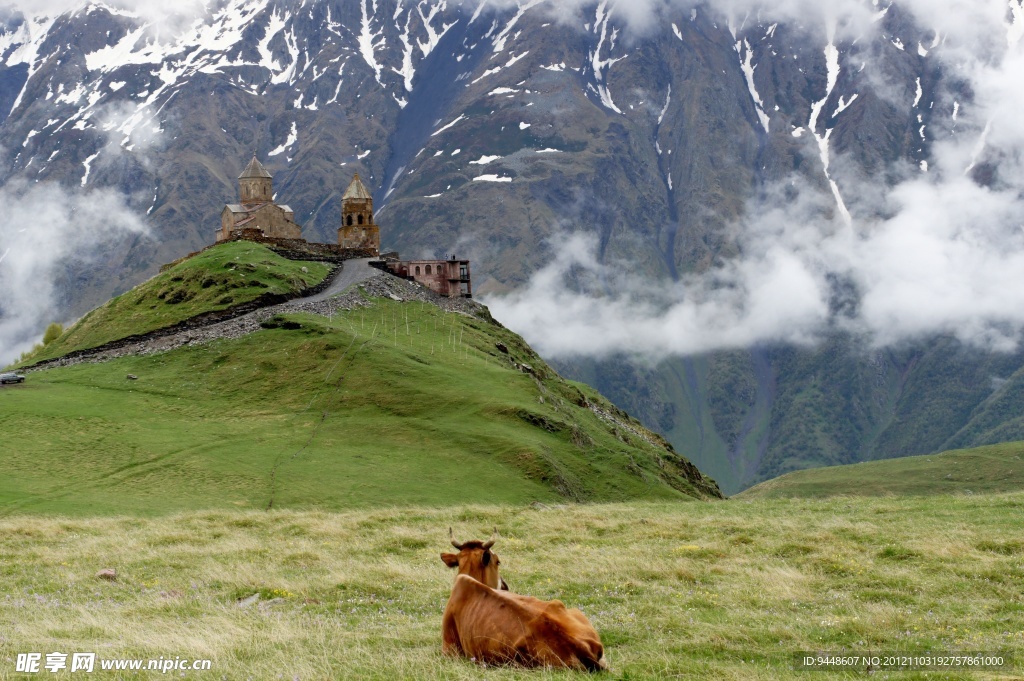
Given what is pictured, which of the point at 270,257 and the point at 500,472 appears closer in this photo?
the point at 500,472

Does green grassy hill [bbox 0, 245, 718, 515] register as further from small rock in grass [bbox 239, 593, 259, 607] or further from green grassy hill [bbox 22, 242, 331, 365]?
small rock in grass [bbox 239, 593, 259, 607]

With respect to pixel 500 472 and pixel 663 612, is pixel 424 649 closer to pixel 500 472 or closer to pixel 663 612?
pixel 663 612

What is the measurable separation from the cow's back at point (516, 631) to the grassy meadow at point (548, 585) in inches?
17.5

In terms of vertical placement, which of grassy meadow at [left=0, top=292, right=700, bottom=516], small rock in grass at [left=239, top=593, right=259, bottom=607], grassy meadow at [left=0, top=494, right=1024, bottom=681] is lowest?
small rock in grass at [left=239, top=593, right=259, bottom=607]

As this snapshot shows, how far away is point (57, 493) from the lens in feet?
194

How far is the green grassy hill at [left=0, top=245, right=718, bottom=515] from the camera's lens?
6425cm

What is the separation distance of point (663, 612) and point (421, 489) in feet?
157

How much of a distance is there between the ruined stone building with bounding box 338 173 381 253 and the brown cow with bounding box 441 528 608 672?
472 feet

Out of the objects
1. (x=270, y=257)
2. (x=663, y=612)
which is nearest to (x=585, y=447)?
(x=270, y=257)

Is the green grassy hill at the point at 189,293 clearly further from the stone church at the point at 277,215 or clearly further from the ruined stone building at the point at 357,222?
the ruined stone building at the point at 357,222

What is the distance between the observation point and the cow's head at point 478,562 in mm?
18797

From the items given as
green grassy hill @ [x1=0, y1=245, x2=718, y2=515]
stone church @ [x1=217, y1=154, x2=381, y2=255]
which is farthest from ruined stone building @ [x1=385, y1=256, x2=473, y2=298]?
green grassy hill @ [x1=0, y1=245, x2=718, y2=515]

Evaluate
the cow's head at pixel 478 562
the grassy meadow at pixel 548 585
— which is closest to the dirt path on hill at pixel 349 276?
the grassy meadow at pixel 548 585

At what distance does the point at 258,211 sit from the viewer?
159m
